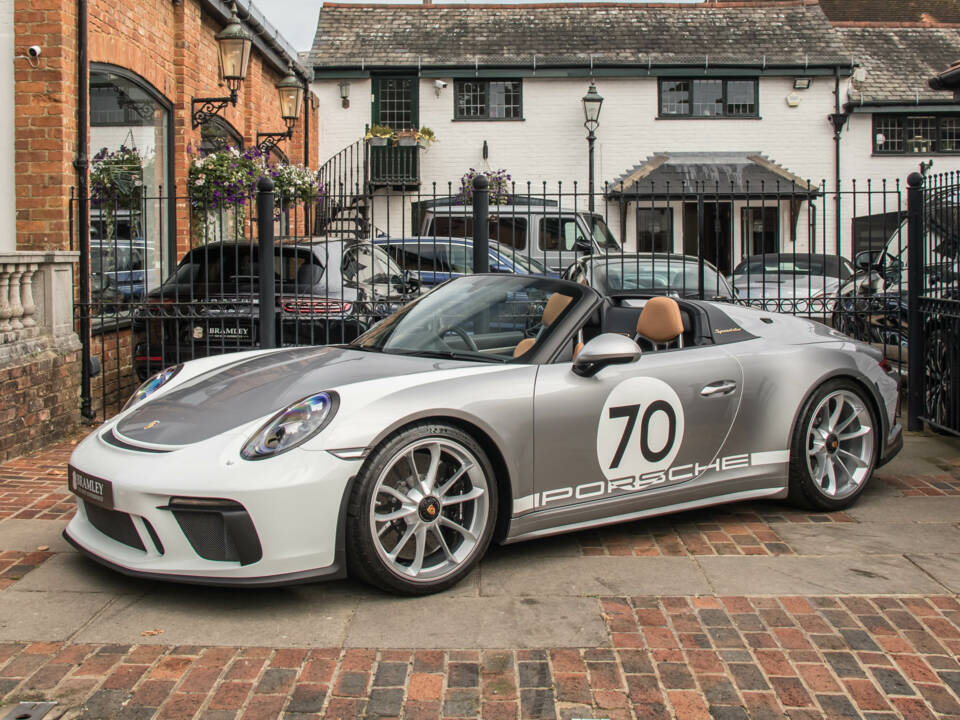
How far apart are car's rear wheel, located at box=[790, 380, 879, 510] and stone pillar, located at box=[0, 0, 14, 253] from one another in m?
6.36

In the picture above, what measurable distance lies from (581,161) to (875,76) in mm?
8083

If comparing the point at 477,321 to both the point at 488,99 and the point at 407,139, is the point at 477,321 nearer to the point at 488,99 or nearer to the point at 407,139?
the point at 407,139

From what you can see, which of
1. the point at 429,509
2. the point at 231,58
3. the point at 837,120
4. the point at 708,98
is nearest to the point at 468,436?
the point at 429,509

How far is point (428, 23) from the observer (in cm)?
2552

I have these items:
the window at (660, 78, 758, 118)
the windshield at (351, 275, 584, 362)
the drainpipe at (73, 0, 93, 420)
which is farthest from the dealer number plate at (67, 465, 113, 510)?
the window at (660, 78, 758, 118)

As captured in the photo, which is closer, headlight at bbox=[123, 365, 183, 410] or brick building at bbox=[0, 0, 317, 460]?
headlight at bbox=[123, 365, 183, 410]

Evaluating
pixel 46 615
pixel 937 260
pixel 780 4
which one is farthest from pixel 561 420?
pixel 780 4

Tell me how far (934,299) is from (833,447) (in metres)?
2.60

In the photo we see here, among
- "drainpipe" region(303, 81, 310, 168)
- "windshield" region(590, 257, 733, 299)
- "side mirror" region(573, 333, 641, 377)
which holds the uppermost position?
"drainpipe" region(303, 81, 310, 168)

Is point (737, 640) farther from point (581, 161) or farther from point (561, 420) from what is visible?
point (581, 161)

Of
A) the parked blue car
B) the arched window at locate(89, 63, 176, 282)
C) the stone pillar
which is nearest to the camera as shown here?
the stone pillar

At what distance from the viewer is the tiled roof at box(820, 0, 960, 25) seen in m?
31.8

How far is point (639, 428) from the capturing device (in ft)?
15.3

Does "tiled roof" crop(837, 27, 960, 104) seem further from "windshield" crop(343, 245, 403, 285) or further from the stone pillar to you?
the stone pillar
